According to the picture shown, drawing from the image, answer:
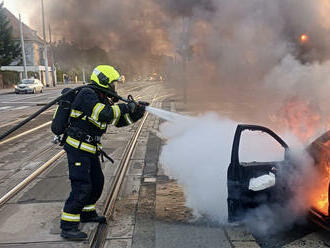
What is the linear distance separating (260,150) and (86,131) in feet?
7.38

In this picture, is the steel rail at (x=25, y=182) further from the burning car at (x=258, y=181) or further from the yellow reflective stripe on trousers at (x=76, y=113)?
the burning car at (x=258, y=181)

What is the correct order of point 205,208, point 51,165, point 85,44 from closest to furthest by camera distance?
point 205,208 → point 51,165 → point 85,44

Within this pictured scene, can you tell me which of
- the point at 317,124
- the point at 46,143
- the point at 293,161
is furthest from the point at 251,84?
the point at 293,161

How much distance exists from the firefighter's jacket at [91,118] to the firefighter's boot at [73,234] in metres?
0.86

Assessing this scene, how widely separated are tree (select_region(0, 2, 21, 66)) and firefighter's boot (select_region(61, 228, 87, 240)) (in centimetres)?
4933

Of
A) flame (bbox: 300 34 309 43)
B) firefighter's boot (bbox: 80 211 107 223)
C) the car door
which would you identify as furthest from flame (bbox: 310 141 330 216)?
flame (bbox: 300 34 309 43)

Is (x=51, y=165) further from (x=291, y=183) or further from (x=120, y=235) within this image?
(x=291, y=183)

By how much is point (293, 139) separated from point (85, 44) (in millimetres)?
11125

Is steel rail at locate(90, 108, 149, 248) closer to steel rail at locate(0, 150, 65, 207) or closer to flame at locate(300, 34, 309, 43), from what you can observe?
steel rail at locate(0, 150, 65, 207)

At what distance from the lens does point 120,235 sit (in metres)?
4.07

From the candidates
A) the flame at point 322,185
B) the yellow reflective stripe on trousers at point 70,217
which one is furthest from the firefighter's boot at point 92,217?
the flame at point 322,185

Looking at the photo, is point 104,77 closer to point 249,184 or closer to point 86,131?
point 86,131

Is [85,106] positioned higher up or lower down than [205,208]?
higher up

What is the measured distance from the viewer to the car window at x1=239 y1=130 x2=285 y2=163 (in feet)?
15.5
